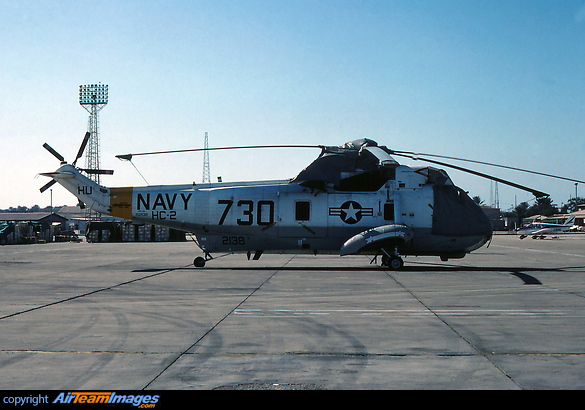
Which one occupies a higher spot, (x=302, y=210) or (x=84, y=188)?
(x=84, y=188)

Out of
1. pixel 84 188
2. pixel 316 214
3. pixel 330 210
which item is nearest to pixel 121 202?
pixel 84 188

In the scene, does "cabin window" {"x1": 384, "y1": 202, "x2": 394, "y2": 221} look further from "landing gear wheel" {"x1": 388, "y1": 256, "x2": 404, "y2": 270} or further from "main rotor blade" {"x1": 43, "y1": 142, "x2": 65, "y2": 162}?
"main rotor blade" {"x1": 43, "y1": 142, "x2": 65, "y2": 162}

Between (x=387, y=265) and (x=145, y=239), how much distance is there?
142 ft

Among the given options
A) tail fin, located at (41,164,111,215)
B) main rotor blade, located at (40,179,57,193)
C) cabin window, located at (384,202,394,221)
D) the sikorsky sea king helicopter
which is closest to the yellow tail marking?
the sikorsky sea king helicopter

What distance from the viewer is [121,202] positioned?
21906 mm

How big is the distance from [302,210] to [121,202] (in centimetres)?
784

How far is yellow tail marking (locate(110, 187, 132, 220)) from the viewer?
21875mm

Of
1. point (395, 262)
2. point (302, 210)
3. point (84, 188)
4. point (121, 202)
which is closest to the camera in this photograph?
point (395, 262)

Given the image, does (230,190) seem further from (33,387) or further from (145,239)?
(145,239)

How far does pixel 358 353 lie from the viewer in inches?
275

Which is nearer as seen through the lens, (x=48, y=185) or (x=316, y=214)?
(x=316, y=214)

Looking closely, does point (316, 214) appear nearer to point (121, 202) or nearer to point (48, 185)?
point (121, 202)

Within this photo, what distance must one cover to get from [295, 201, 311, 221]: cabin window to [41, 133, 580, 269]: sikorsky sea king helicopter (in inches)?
1.6
